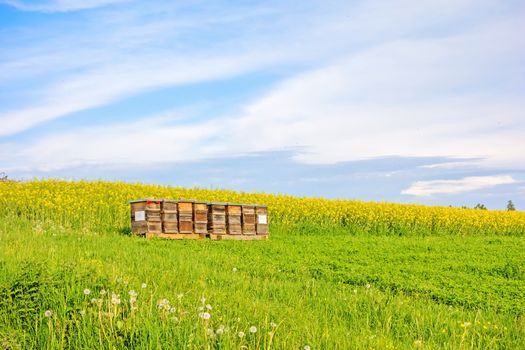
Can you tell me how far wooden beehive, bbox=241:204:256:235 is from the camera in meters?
27.1

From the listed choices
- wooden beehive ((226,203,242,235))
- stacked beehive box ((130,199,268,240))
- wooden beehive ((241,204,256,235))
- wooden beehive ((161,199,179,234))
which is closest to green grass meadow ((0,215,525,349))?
stacked beehive box ((130,199,268,240))

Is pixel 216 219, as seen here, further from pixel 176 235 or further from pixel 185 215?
pixel 176 235

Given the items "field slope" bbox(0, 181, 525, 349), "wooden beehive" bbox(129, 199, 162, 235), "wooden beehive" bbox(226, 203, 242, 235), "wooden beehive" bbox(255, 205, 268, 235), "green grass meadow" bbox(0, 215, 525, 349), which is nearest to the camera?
"green grass meadow" bbox(0, 215, 525, 349)

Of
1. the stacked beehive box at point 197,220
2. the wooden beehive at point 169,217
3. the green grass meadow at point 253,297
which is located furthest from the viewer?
the wooden beehive at point 169,217

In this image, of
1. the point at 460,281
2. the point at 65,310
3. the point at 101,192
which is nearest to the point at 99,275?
the point at 65,310

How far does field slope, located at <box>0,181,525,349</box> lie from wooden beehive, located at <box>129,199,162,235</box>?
1.60 m

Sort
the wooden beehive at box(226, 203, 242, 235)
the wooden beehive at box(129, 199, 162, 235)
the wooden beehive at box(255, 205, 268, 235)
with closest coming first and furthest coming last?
the wooden beehive at box(129, 199, 162, 235) < the wooden beehive at box(226, 203, 242, 235) < the wooden beehive at box(255, 205, 268, 235)

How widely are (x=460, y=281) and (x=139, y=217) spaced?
44.0 ft

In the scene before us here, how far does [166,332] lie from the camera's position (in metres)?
7.76

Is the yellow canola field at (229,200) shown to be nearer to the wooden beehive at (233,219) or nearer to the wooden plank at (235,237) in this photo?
the wooden plank at (235,237)

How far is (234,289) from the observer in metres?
12.7

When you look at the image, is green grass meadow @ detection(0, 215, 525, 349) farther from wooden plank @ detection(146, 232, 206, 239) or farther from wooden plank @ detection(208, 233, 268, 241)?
wooden plank @ detection(208, 233, 268, 241)

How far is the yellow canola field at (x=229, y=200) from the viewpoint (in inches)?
1117

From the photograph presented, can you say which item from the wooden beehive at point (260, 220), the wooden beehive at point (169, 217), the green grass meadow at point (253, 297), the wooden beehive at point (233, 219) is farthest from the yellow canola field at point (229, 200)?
the wooden beehive at point (260, 220)
